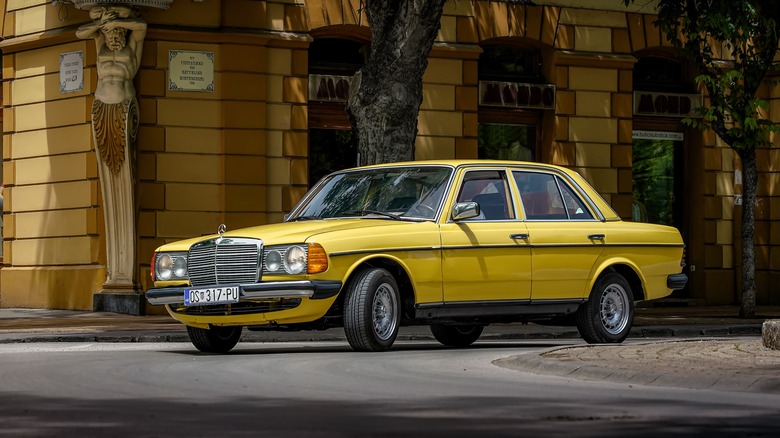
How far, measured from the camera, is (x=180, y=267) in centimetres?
1427

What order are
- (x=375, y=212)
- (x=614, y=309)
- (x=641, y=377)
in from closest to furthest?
(x=641, y=377) < (x=375, y=212) < (x=614, y=309)

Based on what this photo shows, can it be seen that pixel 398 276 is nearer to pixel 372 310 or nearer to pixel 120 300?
pixel 372 310

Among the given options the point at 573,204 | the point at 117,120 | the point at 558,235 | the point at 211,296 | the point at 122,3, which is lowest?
the point at 211,296

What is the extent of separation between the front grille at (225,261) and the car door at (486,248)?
1770 mm

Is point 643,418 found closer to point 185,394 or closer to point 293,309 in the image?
point 185,394

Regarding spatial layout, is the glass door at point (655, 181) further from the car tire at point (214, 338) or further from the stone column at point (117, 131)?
the car tire at point (214, 338)

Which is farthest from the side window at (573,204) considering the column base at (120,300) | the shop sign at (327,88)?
the shop sign at (327,88)

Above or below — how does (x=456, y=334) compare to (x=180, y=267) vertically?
below

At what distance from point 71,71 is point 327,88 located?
3.92 metres

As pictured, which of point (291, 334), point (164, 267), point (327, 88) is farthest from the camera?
point (327, 88)

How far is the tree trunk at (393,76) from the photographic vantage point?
20219mm

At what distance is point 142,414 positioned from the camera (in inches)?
352

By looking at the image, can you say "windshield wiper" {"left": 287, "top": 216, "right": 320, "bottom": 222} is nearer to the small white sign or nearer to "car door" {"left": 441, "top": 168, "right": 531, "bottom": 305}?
"car door" {"left": 441, "top": 168, "right": 531, "bottom": 305}

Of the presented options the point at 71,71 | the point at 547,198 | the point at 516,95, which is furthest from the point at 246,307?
the point at 516,95
